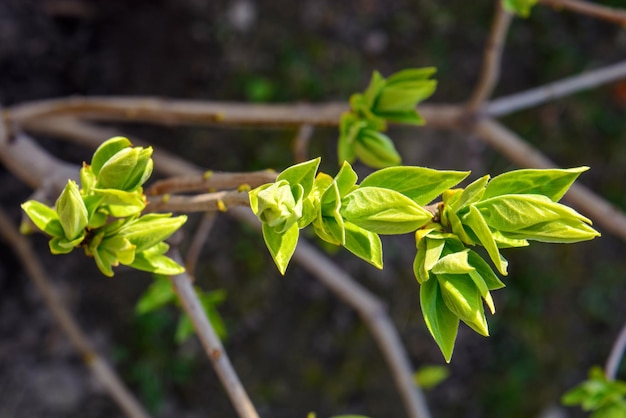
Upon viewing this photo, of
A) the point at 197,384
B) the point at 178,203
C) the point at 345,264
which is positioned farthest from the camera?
the point at 345,264

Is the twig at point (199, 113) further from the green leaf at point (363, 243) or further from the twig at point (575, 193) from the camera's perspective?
the green leaf at point (363, 243)

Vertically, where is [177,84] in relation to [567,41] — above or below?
above

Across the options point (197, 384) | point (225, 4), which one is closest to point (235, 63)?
point (225, 4)

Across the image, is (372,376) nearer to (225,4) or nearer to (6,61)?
(225,4)

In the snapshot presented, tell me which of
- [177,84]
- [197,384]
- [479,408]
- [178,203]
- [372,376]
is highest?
[177,84]

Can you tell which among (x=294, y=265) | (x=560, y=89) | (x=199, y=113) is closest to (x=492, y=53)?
(x=560, y=89)

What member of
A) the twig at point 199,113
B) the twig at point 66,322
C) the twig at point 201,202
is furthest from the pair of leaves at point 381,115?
the twig at point 66,322

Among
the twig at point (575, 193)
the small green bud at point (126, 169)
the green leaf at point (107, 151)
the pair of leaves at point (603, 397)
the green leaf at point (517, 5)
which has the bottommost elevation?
the pair of leaves at point (603, 397)
